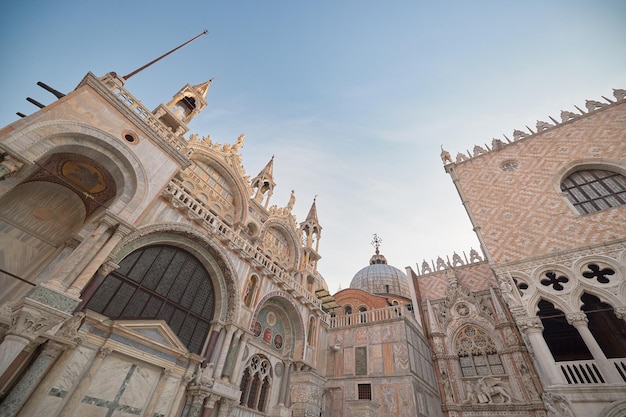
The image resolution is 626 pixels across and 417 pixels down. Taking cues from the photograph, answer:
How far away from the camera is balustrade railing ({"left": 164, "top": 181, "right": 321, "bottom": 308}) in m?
11.2

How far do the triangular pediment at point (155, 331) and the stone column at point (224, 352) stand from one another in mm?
1466

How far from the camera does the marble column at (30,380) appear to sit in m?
6.09

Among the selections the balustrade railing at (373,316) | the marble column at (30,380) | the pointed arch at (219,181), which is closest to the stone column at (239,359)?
the marble column at (30,380)

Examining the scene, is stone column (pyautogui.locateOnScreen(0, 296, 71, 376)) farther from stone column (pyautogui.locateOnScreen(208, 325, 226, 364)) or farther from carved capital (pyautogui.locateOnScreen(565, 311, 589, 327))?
carved capital (pyautogui.locateOnScreen(565, 311, 589, 327))

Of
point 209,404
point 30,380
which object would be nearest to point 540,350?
point 209,404

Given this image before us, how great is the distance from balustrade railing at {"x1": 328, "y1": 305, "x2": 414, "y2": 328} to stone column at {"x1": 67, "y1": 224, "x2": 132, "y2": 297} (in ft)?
41.8

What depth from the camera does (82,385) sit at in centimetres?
731

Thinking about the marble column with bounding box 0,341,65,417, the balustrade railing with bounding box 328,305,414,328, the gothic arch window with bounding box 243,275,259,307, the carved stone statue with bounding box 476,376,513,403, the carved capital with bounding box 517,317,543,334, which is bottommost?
the marble column with bounding box 0,341,65,417

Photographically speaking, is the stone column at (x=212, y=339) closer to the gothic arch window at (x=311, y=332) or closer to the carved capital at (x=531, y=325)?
the gothic arch window at (x=311, y=332)

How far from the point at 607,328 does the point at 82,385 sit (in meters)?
21.7

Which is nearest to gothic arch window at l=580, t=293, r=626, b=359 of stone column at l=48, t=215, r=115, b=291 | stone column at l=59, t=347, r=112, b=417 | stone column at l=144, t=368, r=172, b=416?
stone column at l=144, t=368, r=172, b=416

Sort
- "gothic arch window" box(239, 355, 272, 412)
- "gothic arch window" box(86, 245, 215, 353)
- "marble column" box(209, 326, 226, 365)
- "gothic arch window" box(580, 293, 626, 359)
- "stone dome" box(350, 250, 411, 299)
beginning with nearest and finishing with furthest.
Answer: "gothic arch window" box(86, 245, 215, 353) → "marble column" box(209, 326, 226, 365) → "gothic arch window" box(239, 355, 272, 412) → "gothic arch window" box(580, 293, 626, 359) → "stone dome" box(350, 250, 411, 299)

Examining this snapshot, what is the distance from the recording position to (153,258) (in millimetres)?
10391

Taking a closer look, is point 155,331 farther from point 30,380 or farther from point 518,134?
point 518,134
